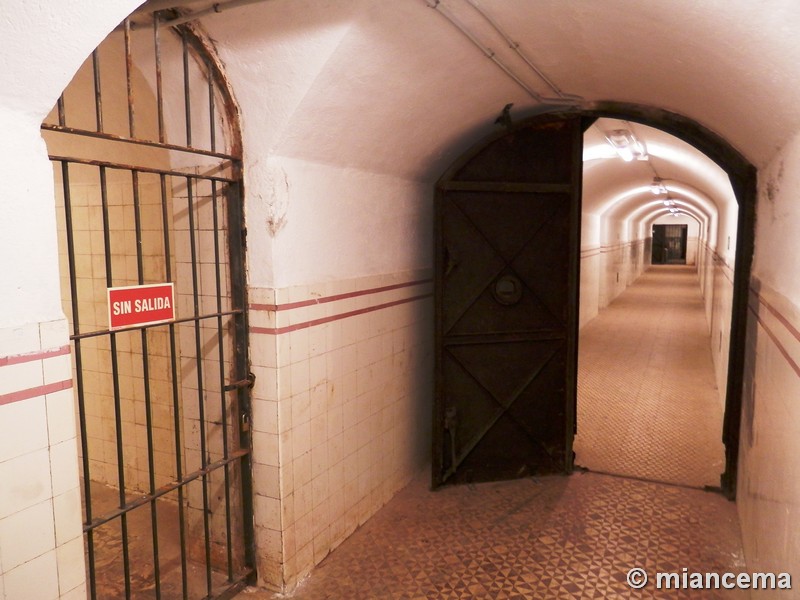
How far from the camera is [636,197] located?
558 inches

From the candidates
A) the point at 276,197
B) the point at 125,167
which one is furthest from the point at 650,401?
the point at 125,167

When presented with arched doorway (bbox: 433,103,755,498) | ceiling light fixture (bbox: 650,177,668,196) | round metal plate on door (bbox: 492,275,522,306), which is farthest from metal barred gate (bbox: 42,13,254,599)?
ceiling light fixture (bbox: 650,177,668,196)

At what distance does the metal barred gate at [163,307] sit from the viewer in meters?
2.85

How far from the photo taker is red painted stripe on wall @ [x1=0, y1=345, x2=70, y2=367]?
6.61 ft

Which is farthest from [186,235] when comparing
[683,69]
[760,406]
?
[760,406]

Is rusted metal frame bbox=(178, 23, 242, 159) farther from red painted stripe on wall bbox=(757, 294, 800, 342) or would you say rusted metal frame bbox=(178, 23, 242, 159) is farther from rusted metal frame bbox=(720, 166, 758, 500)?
rusted metal frame bbox=(720, 166, 758, 500)

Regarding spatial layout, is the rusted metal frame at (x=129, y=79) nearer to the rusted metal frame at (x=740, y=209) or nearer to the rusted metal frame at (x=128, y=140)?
the rusted metal frame at (x=128, y=140)

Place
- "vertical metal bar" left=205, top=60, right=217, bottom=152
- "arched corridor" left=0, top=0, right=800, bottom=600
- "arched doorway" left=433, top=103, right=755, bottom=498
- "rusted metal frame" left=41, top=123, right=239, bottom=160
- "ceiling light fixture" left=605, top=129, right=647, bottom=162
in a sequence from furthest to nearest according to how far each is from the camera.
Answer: "ceiling light fixture" left=605, top=129, right=647, bottom=162 < "arched doorway" left=433, top=103, right=755, bottom=498 < "vertical metal bar" left=205, top=60, right=217, bottom=152 < "rusted metal frame" left=41, top=123, right=239, bottom=160 < "arched corridor" left=0, top=0, right=800, bottom=600

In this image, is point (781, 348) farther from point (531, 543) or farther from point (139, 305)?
point (139, 305)

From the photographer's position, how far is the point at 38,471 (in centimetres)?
215

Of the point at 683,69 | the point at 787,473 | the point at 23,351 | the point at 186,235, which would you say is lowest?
the point at 787,473

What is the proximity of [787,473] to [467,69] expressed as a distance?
271 cm

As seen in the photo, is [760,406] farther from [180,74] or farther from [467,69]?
[180,74]

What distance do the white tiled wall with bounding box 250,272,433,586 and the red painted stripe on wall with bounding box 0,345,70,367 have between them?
1260 millimetres
